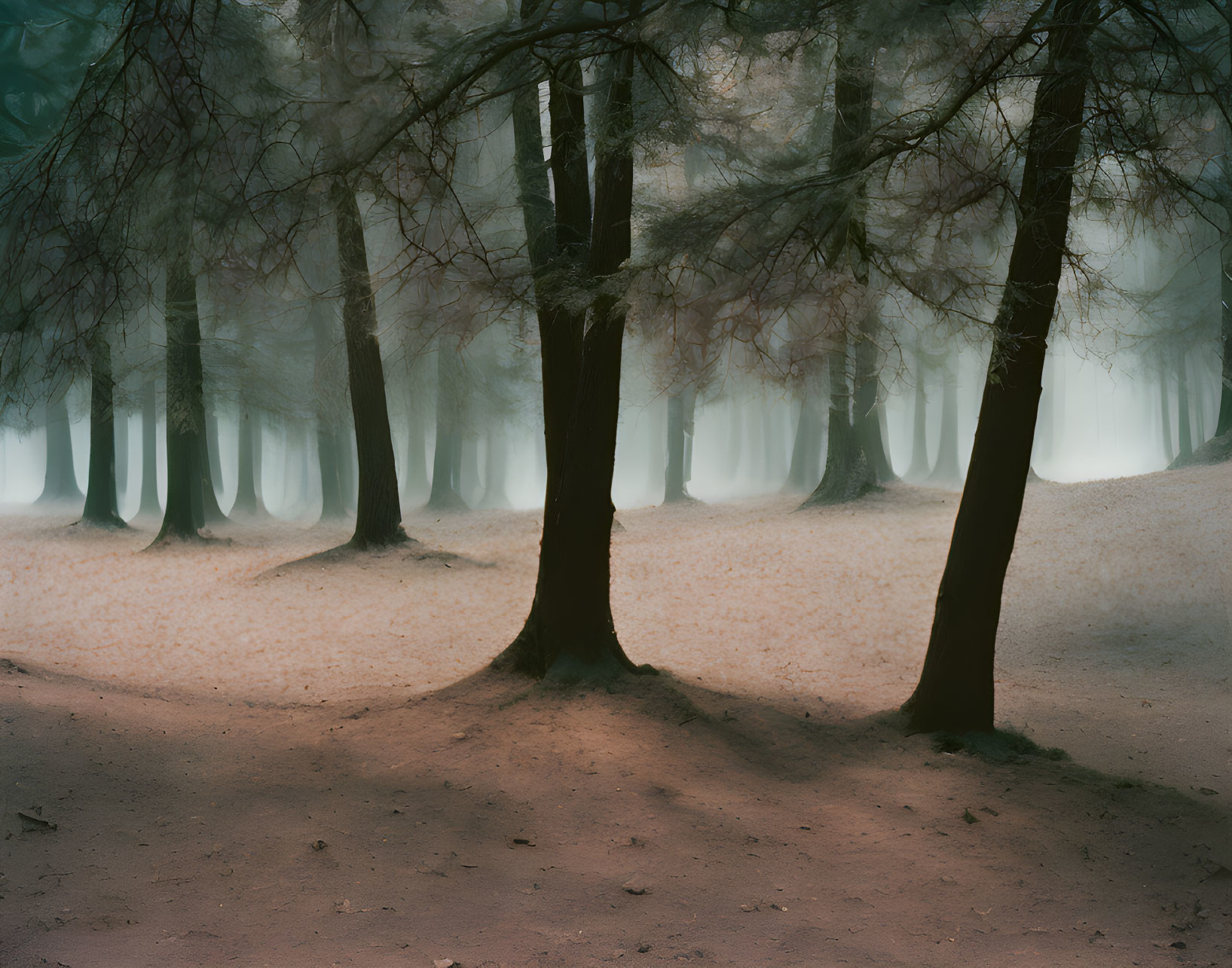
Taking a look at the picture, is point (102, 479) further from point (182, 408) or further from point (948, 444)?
point (948, 444)

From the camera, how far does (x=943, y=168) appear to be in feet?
21.1

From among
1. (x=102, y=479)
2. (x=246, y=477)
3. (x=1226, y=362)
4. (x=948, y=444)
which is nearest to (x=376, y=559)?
(x=102, y=479)

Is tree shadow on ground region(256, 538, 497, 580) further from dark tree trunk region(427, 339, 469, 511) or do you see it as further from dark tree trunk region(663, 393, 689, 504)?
dark tree trunk region(663, 393, 689, 504)

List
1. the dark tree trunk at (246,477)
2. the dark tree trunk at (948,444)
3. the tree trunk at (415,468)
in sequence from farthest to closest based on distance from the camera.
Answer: the tree trunk at (415,468) → the dark tree trunk at (948,444) → the dark tree trunk at (246,477)

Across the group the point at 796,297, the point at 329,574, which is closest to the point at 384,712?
the point at 796,297

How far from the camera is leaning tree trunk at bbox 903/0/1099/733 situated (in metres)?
5.10

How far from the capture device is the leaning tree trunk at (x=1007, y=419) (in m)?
5.10

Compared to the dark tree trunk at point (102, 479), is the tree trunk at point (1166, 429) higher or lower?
higher

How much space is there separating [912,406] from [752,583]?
20011 mm

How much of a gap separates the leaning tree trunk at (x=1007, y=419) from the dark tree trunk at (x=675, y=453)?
46.8 feet

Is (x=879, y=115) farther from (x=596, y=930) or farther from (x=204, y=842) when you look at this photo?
(x=204, y=842)

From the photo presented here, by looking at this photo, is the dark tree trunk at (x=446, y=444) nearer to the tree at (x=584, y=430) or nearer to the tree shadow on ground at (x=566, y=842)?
the tree at (x=584, y=430)

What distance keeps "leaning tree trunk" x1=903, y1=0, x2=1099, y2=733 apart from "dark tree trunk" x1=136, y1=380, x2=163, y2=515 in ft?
61.7

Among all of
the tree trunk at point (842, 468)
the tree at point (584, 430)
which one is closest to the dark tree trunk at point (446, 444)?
the tree trunk at point (842, 468)
